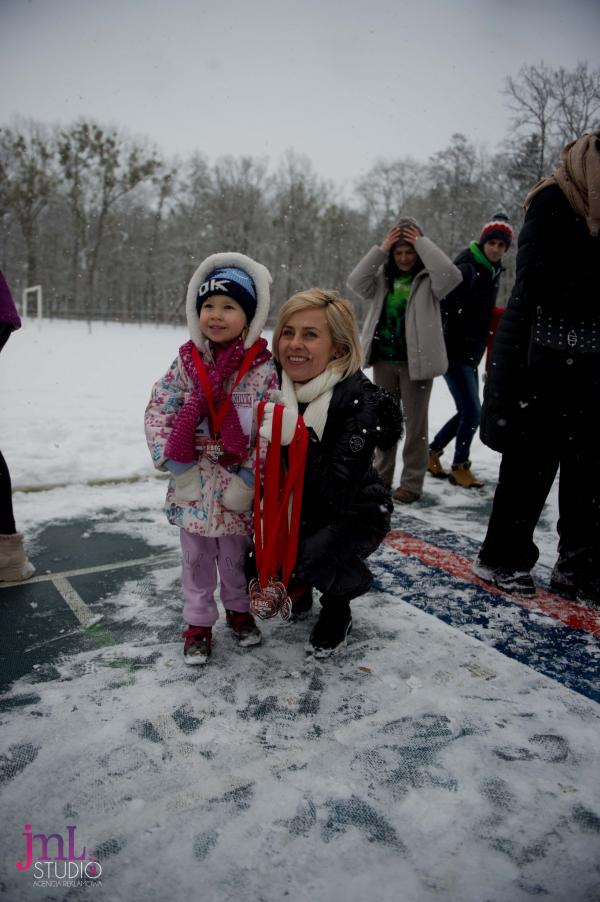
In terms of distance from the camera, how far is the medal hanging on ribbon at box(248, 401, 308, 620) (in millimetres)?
2176

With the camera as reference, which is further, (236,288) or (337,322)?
(337,322)

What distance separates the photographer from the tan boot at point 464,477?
197 inches

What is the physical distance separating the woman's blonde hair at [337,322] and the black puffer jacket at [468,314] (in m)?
2.75

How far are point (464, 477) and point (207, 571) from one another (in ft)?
10.4

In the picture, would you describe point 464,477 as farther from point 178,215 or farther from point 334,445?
point 178,215

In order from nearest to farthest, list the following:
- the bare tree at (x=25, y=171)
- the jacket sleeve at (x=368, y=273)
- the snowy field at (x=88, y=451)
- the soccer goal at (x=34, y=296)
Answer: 1. the snowy field at (x=88, y=451)
2. the jacket sleeve at (x=368, y=273)
3. the soccer goal at (x=34, y=296)
4. the bare tree at (x=25, y=171)

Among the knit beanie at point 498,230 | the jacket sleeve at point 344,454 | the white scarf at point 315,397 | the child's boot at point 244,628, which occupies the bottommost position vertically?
the child's boot at point 244,628

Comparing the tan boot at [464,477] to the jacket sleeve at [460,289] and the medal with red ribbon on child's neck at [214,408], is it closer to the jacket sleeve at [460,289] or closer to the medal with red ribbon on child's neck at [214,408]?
the jacket sleeve at [460,289]

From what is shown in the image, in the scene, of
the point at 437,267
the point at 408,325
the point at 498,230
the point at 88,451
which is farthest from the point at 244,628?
the point at 498,230

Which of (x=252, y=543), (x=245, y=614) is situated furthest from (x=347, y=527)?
(x=245, y=614)

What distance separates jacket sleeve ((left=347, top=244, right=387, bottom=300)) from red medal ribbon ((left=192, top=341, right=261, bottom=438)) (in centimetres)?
230

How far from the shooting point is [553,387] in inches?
109

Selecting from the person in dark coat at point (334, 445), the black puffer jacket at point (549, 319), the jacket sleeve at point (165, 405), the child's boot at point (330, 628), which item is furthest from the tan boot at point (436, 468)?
the jacket sleeve at point (165, 405)

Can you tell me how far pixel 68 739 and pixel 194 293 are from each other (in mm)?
1655
